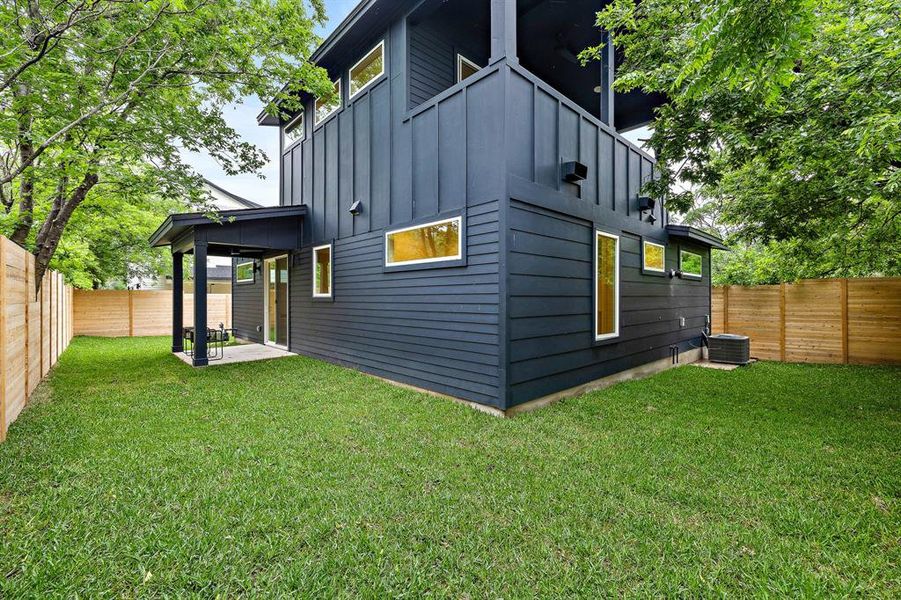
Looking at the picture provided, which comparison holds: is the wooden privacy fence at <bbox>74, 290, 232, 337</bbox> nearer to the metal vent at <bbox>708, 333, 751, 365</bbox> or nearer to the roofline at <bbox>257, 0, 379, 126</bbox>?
the roofline at <bbox>257, 0, 379, 126</bbox>

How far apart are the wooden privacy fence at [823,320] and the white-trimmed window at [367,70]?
957cm

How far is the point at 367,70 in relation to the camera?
6.79 metres

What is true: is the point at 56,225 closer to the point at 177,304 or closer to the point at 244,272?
the point at 177,304

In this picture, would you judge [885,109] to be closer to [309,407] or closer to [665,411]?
[665,411]

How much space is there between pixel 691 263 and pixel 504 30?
762 centimetres

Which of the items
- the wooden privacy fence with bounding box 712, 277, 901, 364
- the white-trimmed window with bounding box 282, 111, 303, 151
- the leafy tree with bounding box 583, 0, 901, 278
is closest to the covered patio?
the white-trimmed window with bounding box 282, 111, 303, 151

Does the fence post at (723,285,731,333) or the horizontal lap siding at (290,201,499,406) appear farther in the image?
the fence post at (723,285,731,333)

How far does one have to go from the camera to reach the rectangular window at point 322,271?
7.55 metres

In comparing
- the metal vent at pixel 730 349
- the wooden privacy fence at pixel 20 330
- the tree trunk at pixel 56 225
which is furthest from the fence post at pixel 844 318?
the tree trunk at pixel 56 225

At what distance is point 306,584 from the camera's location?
177 cm

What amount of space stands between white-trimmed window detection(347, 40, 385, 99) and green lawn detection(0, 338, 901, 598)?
18.2 ft

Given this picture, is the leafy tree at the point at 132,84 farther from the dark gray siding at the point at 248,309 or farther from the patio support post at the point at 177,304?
the dark gray siding at the point at 248,309

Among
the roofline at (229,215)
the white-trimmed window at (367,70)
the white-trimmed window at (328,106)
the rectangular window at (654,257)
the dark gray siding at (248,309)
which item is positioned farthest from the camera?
the dark gray siding at (248,309)

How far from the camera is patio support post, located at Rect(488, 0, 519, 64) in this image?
4293 millimetres
